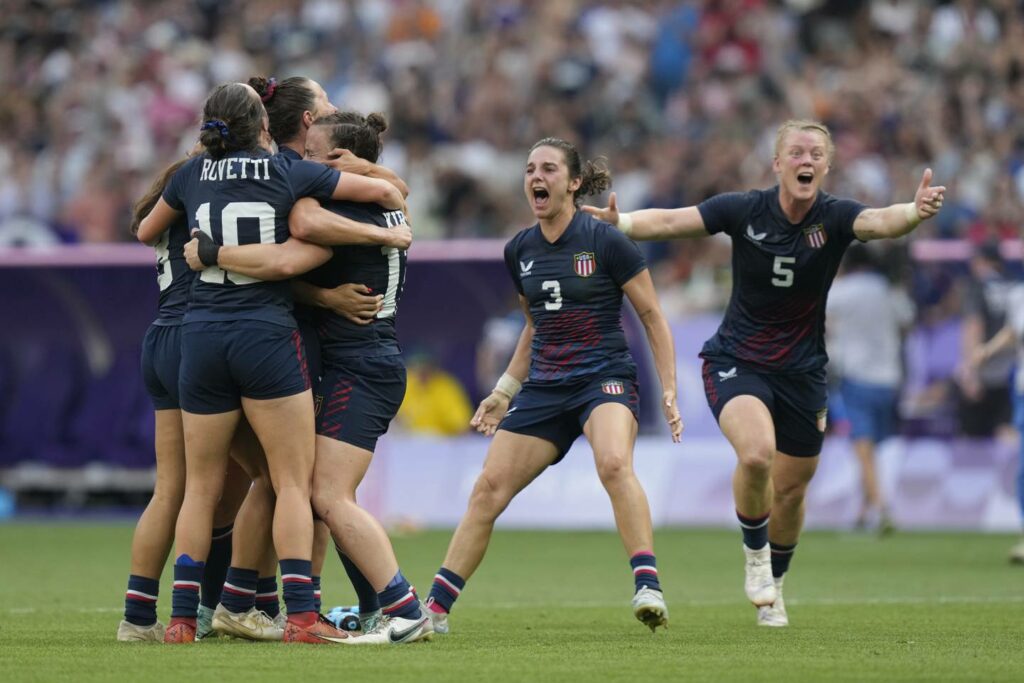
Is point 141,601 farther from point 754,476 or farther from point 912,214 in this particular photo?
point 912,214

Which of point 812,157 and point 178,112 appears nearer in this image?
point 812,157

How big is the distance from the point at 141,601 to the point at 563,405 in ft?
7.38

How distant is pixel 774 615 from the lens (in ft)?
30.7

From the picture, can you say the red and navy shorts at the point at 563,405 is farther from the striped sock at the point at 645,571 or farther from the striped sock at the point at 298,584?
the striped sock at the point at 298,584

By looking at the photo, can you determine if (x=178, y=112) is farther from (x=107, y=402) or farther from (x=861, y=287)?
(x=861, y=287)

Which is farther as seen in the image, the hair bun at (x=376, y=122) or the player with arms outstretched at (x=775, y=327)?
the player with arms outstretched at (x=775, y=327)

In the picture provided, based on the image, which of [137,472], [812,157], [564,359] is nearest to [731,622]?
[564,359]

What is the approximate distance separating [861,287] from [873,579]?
5541mm

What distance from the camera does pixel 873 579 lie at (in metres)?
12.4

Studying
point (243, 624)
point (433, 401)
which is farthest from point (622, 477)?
point (433, 401)

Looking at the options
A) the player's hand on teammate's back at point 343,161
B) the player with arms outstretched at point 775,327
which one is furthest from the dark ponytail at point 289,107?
the player with arms outstretched at point 775,327

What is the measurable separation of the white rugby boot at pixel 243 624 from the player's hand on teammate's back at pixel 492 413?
1.51 meters

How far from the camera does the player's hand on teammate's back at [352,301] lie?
328 inches

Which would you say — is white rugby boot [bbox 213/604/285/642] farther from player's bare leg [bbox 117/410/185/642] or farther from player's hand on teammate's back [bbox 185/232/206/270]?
player's hand on teammate's back [bbox 185/232/206/270]
